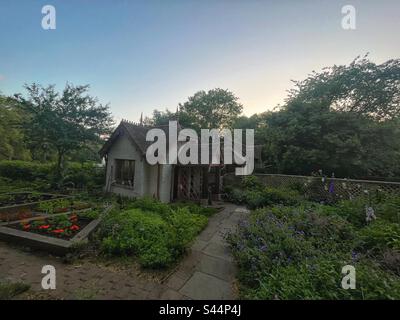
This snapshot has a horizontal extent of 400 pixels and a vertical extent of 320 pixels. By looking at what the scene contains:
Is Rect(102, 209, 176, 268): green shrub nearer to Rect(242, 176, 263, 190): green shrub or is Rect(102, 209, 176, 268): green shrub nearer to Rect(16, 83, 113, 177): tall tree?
Rect(242, 176, 263, 190): green shrub

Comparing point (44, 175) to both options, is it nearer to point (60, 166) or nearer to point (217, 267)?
point (60, 166)

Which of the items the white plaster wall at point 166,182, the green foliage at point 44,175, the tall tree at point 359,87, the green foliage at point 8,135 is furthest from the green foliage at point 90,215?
the green foliage at point 8,135

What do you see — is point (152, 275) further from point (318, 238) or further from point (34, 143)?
point (34, 143)

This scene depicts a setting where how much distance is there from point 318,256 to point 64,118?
15.5 meters

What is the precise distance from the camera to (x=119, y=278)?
3521 millimetres

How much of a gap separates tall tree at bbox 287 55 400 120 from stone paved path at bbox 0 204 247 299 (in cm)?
1300

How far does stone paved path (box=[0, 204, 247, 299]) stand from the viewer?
3071 millimetres

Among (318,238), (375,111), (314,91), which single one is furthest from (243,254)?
(375,111)

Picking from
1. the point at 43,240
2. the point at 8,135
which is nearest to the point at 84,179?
the point at 43,240

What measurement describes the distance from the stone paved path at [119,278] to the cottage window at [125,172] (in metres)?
5.91

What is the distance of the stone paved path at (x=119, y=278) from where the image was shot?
3.07 m

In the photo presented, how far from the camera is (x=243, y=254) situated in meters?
3.84

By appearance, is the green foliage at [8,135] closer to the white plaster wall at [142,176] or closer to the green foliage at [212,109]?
the white plaster wall at [142,176]

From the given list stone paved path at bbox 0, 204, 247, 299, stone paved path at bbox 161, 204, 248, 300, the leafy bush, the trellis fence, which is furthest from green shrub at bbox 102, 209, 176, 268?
the trellis fence
